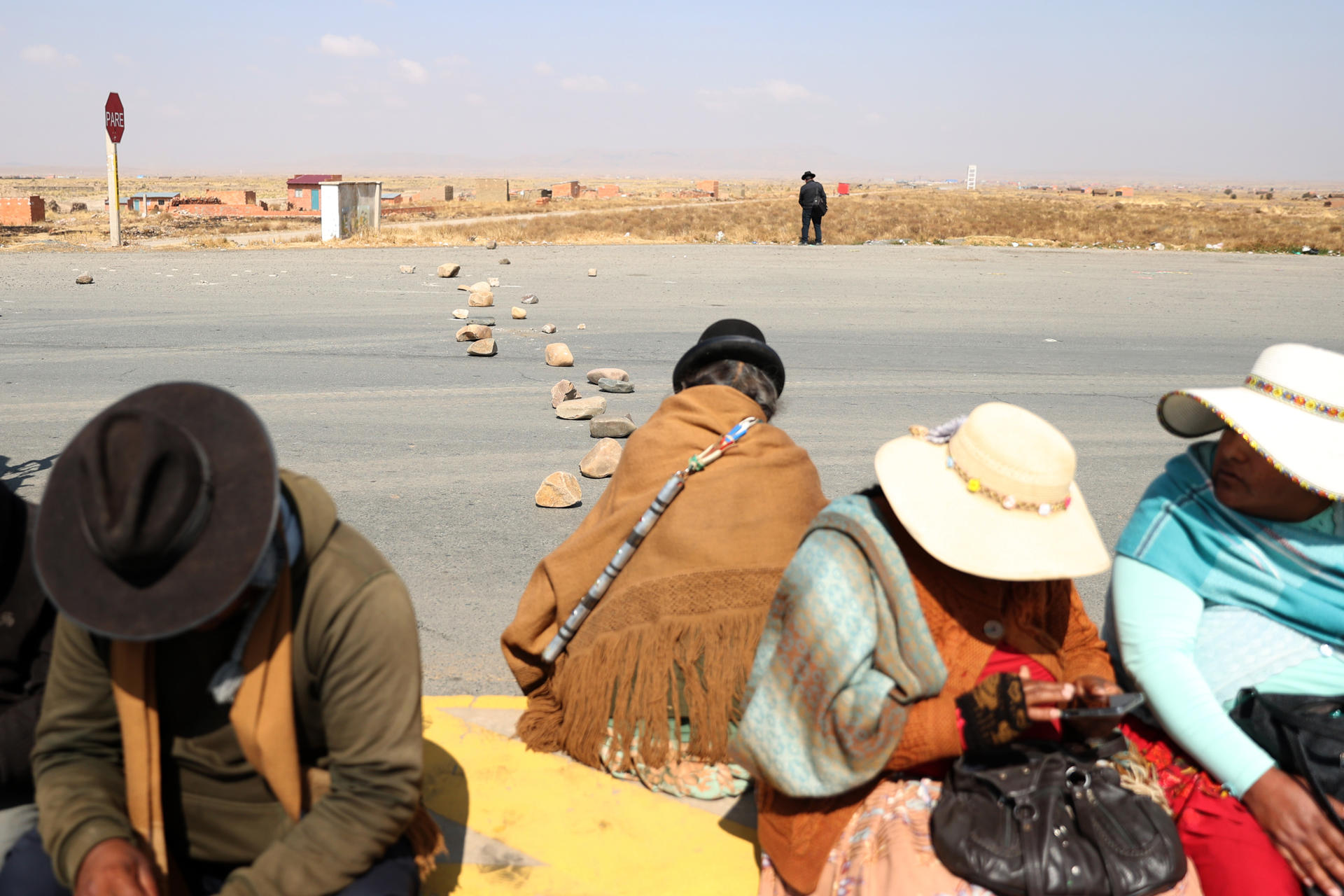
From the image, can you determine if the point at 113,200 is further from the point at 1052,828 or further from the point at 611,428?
the point at 1052,828

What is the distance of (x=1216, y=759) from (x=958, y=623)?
2.12ft

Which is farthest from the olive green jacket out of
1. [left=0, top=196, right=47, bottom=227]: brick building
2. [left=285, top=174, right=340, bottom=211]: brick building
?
[left=285, top=174, right=340, bottom=211]: brick building

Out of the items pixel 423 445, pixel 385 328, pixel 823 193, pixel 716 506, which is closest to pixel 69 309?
pixel 385 328

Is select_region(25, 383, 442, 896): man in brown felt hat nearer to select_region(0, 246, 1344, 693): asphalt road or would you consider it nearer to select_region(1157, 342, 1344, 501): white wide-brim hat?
select_region(0, 246, 1344, 693): asphalt road

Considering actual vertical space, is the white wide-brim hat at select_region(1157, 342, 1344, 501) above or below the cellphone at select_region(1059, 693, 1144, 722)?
above

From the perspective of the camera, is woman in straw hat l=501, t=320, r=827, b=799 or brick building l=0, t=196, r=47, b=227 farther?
brick building l=0, t=196, r=47, b=227

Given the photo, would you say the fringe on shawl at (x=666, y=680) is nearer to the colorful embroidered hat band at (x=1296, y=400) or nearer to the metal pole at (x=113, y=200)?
the colorful embroidered hat band at (x=1296, y=400)

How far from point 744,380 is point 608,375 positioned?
17.0ft

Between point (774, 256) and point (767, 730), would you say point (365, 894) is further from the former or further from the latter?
point (774, 256)

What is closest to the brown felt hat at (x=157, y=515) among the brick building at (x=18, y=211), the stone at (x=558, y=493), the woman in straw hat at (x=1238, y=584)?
the woman in straw hat at (x=1238, y=584)

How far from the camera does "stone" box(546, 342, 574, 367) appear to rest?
9773 mm

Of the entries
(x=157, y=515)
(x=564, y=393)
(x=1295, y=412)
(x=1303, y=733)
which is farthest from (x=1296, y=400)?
(x=564, y=393)

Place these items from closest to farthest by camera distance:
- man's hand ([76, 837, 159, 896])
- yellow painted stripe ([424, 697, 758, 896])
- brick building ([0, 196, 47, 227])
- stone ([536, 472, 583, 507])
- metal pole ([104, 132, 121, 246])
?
man's hand ([76, 837, 159, 896])
yellow painted stripe ([424, 697, 758, 896])
stone ([536, 472, 583, 507])
metal pole ([104, 132, 121, 246])
brick building ([0, 196, 47, 227])

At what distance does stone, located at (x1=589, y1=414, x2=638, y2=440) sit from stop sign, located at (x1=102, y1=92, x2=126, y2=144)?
2032cm
